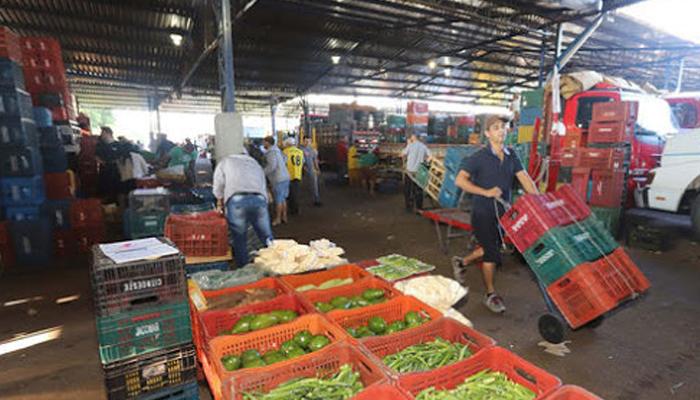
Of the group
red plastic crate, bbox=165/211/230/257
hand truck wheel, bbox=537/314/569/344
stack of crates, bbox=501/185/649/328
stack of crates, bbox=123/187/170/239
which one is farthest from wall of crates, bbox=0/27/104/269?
hand truck wheel, bbox=537/314/569/344

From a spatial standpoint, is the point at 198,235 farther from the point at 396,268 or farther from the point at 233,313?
the point at 396,268

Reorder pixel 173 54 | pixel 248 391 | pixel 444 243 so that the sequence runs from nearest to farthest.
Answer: pixel 248 391, pixel 444 243, pixel 173 54

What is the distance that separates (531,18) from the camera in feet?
40.9

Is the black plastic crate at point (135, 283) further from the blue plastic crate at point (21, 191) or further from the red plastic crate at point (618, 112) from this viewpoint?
the red plastic crate at point (618, 112)

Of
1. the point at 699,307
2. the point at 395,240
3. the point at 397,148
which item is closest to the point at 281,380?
the point at 699,307

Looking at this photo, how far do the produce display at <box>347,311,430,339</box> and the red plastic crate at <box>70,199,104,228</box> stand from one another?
629 centimetres

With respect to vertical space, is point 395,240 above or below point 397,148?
below

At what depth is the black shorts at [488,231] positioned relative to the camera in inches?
155

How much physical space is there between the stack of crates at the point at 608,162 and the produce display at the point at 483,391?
6.62m

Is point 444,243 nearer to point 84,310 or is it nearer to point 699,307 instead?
point 699,307

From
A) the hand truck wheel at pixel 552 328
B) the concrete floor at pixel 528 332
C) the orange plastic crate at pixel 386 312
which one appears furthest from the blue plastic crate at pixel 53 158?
the hand truck wheel at pixel 552 328

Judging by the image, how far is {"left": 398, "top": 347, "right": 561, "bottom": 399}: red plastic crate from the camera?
175 cm

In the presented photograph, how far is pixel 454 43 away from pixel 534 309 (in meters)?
13.7

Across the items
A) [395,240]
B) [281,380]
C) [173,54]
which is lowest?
[395,240]
